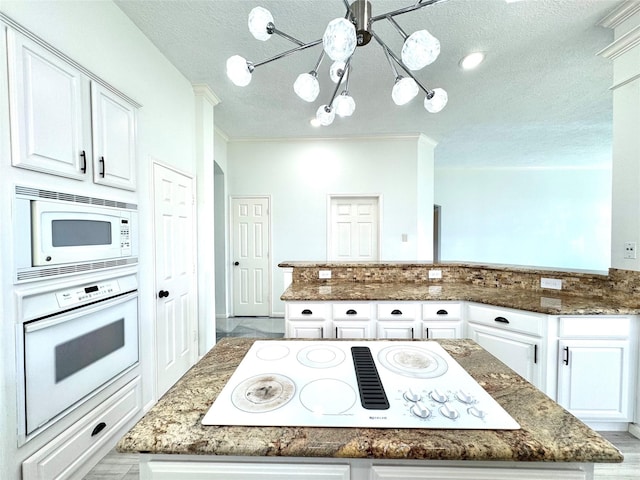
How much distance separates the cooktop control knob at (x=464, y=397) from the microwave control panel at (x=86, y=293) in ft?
5.58

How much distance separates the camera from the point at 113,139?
1.57 metres

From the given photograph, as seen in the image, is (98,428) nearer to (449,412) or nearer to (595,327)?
(449,412)

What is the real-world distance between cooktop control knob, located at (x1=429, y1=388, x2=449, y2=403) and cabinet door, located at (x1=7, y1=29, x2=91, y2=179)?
5.82ft

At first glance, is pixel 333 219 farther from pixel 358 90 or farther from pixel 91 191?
pixel 91 191

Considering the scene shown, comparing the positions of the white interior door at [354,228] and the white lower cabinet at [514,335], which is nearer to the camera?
the white lower cabinet at [514,335]

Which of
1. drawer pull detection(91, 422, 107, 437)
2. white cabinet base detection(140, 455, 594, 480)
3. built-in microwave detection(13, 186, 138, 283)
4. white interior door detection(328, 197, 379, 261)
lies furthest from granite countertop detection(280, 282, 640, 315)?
white interior door detection(328, 197, 379, 261)

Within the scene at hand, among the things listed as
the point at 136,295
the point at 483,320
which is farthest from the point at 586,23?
the point at 136,295

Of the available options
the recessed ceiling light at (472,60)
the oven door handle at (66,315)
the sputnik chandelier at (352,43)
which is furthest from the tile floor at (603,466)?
the recessed ceiling light at (472,60)

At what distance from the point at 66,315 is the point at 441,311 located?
2277 mm

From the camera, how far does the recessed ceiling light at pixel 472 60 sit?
2.10 m

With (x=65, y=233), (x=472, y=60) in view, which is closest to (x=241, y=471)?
(x=65, y=233)

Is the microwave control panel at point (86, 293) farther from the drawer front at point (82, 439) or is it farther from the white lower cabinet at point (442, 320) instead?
the white lower cabinet at point (442, 320)

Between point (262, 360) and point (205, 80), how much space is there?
2595mm

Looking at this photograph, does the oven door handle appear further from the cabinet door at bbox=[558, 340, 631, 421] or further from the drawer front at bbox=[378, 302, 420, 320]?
the cabinet door at bbox=[558, 340, 631, 421]
